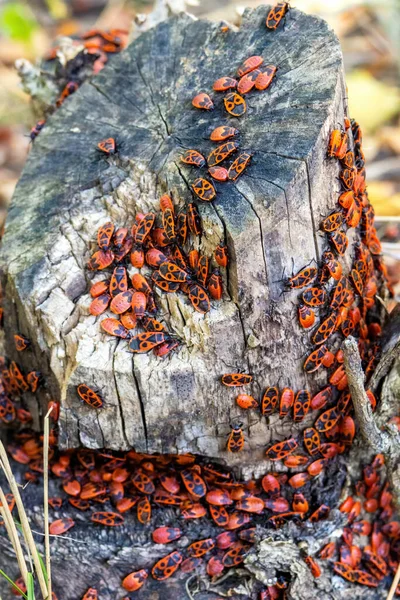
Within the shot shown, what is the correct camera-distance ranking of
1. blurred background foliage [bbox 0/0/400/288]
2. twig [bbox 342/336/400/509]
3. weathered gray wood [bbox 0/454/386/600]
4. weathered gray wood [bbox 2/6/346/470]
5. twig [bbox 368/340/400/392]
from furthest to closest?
blurred background foliage [bbox 0/0/400/288]
twig [bbox 368/340/400/392]
weathered gray wood [bbox 0/454/386/600]
twig [bbox 342/336/400/509]
weathered gray wood [bbox 2/6/346/470]

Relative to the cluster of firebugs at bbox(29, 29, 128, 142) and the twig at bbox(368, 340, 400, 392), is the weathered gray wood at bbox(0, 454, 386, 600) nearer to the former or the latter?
the twig at bbox(368, 340, 400, 392)

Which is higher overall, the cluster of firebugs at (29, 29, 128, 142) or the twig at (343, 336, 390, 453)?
the cluster of firebugs at (29, 29, 128, 142)

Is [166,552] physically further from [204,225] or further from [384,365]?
[204,225]

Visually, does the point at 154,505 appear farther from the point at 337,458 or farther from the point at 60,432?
the point at 337,458

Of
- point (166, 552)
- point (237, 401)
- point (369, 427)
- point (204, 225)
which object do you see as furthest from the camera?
point (166, 552)

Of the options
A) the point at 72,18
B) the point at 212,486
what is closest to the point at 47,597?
the point at 212,486

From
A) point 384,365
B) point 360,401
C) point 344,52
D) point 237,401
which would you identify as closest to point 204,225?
point 237,401

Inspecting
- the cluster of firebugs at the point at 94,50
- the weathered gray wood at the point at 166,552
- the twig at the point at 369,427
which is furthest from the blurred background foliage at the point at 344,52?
the weathered gray wood at the point at 166,552

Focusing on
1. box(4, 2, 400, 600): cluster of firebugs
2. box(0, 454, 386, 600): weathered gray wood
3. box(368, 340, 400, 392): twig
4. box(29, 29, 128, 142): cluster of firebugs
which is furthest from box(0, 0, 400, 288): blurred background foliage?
box(0, 454, 386, 600): weathered gray wood
